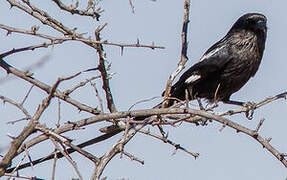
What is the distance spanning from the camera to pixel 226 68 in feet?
18.6

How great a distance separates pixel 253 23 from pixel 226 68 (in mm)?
801

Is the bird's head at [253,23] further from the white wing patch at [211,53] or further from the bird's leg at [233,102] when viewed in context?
the bird's leg at [233,102]

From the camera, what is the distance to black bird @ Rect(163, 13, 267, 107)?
5590 mm

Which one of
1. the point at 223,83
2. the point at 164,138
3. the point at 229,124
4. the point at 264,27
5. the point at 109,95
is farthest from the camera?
the point at 264,27

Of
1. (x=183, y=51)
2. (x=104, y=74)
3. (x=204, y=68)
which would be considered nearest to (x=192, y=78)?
(x=204, y=68)

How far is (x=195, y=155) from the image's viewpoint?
3.50 m

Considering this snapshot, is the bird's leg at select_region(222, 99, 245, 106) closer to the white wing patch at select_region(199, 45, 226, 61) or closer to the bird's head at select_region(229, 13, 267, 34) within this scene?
A: the white wing patch at select_region(199, 45, 226, 61)

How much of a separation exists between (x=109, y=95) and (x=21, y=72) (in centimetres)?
79

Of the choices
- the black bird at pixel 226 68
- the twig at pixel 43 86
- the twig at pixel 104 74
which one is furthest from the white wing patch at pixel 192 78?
the twig at pixel 43 86

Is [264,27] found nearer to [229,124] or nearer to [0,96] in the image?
[229,124]

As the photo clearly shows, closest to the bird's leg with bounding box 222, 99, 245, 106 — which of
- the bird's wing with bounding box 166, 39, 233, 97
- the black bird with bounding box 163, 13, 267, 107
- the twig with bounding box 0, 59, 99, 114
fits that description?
the black bird with bounding box 163, 13, 267, 107

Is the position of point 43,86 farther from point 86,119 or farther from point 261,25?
point 261,25

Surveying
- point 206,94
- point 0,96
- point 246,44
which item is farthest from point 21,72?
point 246,44

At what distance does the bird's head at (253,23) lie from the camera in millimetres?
6047
